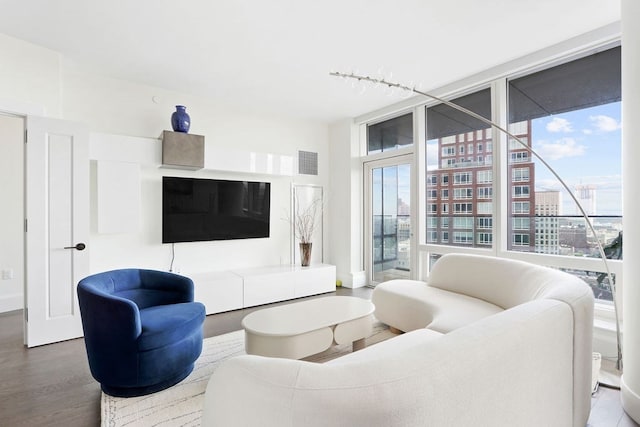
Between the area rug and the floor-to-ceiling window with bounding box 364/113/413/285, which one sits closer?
the area rug

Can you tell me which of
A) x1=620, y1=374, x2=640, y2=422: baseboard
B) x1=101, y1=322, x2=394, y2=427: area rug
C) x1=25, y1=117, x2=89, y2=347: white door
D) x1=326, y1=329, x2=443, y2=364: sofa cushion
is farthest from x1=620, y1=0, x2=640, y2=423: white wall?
x1=25, y1=117, x2=89, y2=347: white door

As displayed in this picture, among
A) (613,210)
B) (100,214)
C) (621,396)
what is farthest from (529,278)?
(100,214)

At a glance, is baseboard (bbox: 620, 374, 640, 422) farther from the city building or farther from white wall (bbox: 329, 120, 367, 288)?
white wall (bbox: 329, 120, 367, 288)

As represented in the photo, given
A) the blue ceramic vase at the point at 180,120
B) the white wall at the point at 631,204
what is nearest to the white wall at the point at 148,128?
the blue ceramic vase at the point at 180,120

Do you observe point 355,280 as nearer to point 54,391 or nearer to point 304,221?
point 304,221

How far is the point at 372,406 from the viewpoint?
743mm

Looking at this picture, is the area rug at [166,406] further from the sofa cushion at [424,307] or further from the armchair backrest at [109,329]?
the sofa cushion at [424,307]

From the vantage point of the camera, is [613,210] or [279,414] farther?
[613,210]

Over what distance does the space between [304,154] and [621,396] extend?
14.3 feet

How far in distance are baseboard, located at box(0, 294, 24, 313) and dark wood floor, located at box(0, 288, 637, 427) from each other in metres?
1.21

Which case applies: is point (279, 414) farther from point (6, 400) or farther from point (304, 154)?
point (304, 154)

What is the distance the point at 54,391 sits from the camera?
2092 mm

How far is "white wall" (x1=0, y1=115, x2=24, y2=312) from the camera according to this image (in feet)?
12.9

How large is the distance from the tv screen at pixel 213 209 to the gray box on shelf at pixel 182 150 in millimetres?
295
